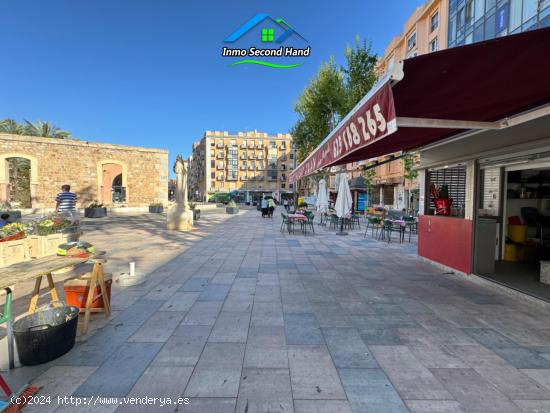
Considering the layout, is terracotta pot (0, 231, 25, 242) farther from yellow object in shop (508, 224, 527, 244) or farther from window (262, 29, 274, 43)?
window (262, 29, 274, 43)

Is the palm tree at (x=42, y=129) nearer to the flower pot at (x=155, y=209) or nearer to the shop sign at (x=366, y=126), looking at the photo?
the flower pot at (x=155, y=209)

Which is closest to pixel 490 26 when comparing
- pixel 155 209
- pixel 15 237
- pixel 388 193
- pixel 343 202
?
pixel 343 202

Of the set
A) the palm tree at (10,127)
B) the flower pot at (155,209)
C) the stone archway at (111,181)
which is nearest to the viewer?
the flower pot at (155,209)

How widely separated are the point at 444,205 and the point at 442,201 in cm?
10

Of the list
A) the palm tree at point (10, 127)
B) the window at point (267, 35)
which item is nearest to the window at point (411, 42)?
the window at point (267, 35)

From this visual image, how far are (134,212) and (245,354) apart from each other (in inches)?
886

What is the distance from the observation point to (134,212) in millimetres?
22094

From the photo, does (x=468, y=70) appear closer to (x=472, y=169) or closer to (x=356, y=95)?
(x=472, y=169)

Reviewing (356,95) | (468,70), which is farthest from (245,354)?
(356,95)

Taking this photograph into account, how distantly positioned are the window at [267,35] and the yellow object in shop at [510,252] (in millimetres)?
12129

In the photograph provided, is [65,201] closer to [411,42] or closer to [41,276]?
[41,276]

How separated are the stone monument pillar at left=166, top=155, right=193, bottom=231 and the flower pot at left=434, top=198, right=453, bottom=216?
9.89 metres

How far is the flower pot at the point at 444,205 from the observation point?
6266 millimetres

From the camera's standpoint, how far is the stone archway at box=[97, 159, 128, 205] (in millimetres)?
23531
